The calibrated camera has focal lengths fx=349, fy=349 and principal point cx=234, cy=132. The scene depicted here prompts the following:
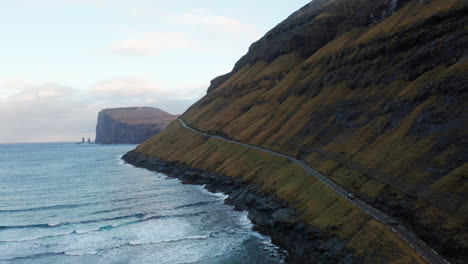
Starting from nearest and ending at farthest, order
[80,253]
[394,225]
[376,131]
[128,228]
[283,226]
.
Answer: [394,225] → [80,253] → [283,226] → [128,228] → [376,131]

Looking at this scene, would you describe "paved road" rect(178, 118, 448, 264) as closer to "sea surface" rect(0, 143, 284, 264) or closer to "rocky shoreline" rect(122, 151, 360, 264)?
"rocky shoreline" rect(122, 151, 360, 264)

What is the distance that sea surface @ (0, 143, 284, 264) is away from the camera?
47781 millimetres

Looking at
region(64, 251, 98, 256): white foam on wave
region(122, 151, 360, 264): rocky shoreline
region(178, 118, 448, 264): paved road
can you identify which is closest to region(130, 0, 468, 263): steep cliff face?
region(178, 118, 448, 264): paved road

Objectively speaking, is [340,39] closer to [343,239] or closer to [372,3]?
[372,3]

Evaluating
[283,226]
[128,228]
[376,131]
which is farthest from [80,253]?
[376,131]

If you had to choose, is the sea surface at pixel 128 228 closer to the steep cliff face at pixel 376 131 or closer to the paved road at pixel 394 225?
the steep cliff face at pixel 376 131

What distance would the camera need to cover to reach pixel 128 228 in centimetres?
6031

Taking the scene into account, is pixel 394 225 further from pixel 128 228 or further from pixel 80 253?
pixel 128 228

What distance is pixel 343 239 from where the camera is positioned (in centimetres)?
→ 4119

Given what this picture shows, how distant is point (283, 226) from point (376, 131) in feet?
89.0

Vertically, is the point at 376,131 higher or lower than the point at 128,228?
higher

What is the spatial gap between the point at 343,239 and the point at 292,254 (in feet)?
25.6

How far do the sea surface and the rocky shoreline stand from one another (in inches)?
73.0

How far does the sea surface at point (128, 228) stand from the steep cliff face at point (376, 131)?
1029 cm
